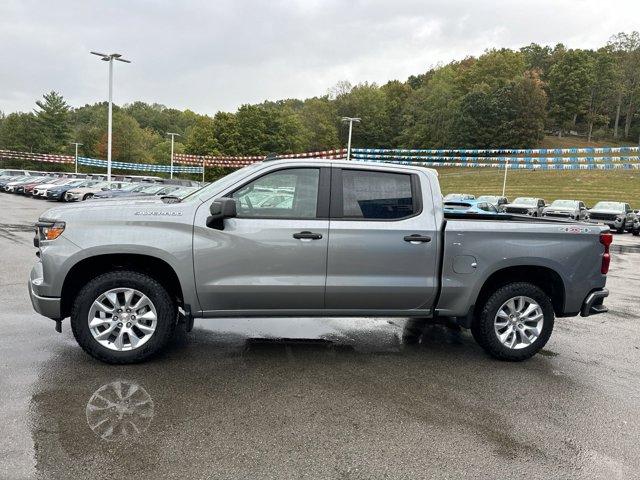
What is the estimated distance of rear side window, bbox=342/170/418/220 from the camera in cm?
470

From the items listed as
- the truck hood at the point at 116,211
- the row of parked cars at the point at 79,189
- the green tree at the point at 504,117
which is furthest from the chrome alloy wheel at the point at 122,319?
the green tree at the point at 504,117

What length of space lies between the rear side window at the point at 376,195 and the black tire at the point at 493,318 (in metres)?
1.24

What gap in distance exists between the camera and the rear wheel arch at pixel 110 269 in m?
4.49

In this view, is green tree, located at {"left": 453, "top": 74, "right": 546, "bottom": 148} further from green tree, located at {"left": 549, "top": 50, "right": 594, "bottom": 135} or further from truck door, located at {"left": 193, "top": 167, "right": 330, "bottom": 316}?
truck door, located at {"left": 193, "top": 167, "right": 330, "bottom": 316}

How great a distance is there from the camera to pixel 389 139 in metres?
100

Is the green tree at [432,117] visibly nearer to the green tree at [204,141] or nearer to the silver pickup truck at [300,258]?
the green tree at [204,141]

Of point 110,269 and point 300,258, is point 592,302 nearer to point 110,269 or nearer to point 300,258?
point 300,258

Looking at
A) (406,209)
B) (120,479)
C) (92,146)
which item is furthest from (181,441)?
(92,146)

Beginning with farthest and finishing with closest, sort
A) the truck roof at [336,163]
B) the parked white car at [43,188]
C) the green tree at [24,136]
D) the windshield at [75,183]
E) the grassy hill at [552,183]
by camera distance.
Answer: the green tree at [24,136]
the grassy hill at [552,183]
the windshield at [75,183]
the parked white car at [43,188]
the truck roof at [336,163]

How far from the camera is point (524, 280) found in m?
5.23

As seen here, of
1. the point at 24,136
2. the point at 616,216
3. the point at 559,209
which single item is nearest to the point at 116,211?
the point at 559,209

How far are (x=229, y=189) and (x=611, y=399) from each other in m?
3.77

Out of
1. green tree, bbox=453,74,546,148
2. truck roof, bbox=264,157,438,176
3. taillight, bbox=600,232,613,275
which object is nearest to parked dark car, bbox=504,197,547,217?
taillight, bbox=600,232,613,275

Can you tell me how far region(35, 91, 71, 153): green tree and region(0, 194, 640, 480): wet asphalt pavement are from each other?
9479 cm
